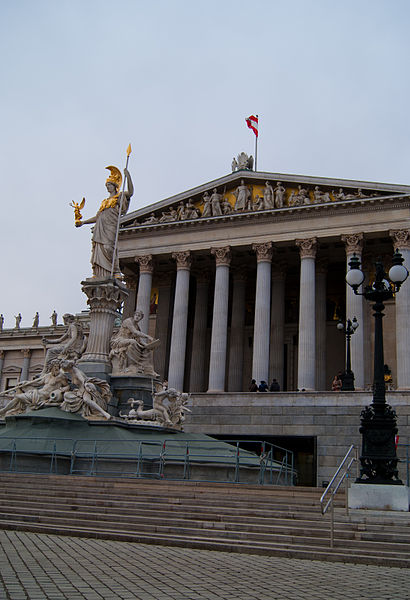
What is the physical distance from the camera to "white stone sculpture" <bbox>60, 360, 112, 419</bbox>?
70.3 feet

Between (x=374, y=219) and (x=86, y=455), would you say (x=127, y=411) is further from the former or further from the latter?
(x=374, y=219)

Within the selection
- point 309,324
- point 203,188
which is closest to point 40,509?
point 309,324

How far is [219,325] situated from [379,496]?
31.8 m

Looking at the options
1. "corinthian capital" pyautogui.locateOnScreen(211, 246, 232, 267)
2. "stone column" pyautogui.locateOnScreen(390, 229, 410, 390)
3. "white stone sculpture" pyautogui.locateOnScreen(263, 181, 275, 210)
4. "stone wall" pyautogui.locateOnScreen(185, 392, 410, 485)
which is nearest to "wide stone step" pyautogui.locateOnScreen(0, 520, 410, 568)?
"stone wall" pyautogui.locateOnScreen(185, 392, 410, 485)

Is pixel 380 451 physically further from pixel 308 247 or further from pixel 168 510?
pixel 308 247

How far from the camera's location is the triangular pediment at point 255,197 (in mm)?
43281

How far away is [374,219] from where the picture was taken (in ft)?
140

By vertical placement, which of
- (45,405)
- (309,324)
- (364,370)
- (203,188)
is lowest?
(45,405)

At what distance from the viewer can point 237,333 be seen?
49.5m

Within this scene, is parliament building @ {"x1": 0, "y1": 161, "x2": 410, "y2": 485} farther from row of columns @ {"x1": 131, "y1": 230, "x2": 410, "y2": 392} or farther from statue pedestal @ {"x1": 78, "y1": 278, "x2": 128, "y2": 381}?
statue pedestal @ {"x1": 78, "y1": 278, "x2": 128, "y2": 381}

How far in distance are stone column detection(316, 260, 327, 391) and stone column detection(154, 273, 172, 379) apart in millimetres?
12481

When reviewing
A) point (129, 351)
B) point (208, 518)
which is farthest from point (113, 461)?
point (208, 518)

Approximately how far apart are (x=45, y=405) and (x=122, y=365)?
3.49 m

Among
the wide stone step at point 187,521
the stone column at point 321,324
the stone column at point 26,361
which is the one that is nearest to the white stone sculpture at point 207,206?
the stone column at point 321,324
